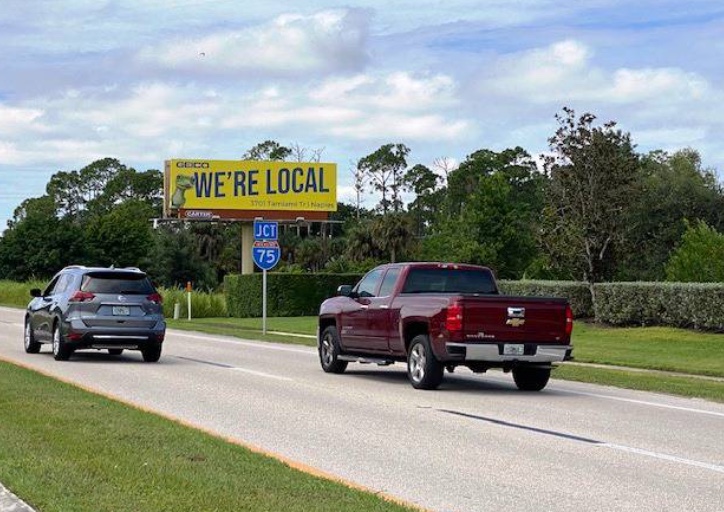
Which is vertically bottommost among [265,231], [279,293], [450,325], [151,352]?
[151,352]

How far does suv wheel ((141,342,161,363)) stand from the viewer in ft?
74.9

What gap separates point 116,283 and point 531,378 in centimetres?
869

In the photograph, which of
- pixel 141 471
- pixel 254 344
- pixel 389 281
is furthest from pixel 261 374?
pixel 141 471

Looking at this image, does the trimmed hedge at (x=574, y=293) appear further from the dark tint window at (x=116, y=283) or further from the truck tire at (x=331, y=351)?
the truck tire at (x=331, y=351)

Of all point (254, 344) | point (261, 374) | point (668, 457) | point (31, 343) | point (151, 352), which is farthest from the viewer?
point (254, 344)

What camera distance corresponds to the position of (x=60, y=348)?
22.4 meters

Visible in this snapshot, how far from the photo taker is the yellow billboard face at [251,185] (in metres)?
71.3

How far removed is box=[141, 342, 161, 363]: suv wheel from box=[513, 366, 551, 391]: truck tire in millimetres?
7791

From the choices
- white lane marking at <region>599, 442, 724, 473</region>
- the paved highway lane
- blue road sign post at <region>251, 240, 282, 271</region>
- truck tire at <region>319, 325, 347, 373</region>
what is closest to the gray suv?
the paved highway lane

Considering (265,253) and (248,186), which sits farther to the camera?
(248,186)

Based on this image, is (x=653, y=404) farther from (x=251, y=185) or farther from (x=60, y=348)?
(x=251, y=185)

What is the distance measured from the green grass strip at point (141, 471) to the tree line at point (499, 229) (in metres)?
26.8

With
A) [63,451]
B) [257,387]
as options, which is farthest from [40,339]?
[63,451]

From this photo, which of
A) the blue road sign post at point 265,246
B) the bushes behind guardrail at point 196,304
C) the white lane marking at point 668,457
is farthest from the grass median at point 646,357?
the bushes behind guardrail at point 196,304
